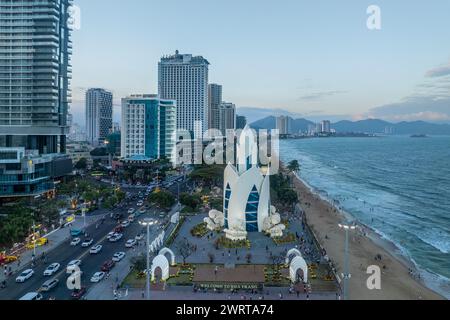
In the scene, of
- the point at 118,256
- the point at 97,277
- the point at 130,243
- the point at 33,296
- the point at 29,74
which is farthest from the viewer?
the point at 29,74

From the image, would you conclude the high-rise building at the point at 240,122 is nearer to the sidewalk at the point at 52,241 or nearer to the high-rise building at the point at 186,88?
the high-rise building at the point at 186,88

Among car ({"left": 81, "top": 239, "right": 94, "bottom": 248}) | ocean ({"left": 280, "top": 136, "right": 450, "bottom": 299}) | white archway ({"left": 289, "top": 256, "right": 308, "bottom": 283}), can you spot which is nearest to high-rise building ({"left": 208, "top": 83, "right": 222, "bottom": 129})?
ocean ({"left": 280, "top": 136, "right": 450, "bottom": 299})

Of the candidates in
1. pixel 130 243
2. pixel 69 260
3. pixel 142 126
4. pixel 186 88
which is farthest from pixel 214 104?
pixel 69 260

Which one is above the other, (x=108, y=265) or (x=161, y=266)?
(x=161, y=266)

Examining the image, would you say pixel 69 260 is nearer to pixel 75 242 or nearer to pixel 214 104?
pixel 75 242

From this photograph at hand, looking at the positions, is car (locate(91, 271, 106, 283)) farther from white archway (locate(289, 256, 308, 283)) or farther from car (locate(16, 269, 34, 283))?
white archway (locate(289, 256, 308, 283))

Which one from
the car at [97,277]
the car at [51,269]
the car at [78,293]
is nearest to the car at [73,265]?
the car at [51,269]
